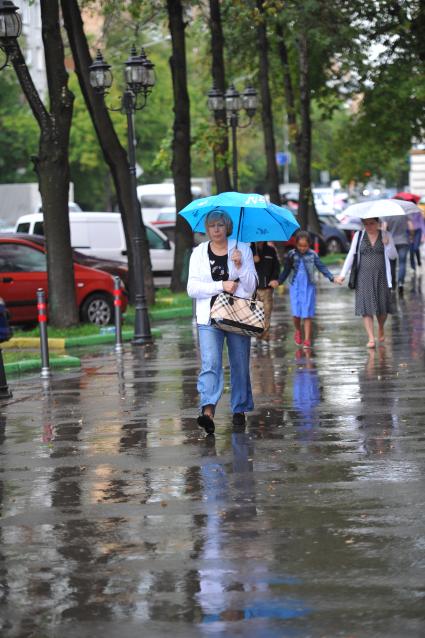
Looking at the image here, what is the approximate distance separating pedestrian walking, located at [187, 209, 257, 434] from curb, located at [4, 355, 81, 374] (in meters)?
6.40

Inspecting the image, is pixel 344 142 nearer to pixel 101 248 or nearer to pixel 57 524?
pixel 101 248

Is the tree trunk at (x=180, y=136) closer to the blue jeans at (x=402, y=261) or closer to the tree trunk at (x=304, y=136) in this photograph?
the blue jeans at (x=402, y=261)

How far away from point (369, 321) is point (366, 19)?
81.0 ft

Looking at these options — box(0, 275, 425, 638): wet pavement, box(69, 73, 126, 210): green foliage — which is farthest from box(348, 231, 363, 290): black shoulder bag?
box(69, 73, 126, 210): green foliage

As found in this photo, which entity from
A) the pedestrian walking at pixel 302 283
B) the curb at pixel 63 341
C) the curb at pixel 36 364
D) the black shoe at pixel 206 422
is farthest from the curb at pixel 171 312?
the black shoe at pixel 206 422

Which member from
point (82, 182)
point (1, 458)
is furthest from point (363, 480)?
point (82, 182)

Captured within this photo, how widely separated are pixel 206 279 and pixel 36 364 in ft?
23.3

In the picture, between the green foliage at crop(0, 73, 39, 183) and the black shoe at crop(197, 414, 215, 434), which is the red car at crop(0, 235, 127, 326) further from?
the green foliage at crop(0, 73, 39, 183)

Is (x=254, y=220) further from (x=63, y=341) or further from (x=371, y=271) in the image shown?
(x=63, y=341)

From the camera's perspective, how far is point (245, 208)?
44.2ft

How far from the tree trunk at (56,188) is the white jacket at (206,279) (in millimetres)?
11755

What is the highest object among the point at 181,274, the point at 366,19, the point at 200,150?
the point at 366,19

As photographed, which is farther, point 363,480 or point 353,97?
point 353,97

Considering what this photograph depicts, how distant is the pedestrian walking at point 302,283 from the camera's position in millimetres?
20094
